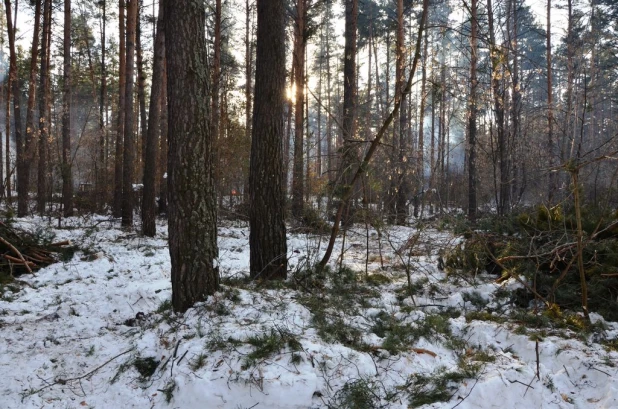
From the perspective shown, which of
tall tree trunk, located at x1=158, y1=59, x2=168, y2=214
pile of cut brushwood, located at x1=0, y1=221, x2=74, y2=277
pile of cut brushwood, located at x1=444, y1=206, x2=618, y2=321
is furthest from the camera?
tall tree trunk, located at x1=158, y1=59, x2=168, y2=214

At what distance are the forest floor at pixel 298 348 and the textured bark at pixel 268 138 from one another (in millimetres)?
588

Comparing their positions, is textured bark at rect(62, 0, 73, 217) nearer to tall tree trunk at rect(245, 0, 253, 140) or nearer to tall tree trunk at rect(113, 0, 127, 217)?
tall tree trunk at rect(113, 0, 127, 217)

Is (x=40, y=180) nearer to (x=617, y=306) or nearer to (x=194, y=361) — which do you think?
(x=194, y=361)

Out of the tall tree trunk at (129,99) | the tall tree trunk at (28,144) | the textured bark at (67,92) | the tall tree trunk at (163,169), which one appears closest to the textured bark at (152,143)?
the tall tree trunk at (129,99)

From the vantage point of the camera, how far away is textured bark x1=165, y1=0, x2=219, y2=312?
408 centimetres

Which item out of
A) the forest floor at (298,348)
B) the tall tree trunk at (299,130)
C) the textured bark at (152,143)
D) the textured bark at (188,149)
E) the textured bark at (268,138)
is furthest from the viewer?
the tall tree trunk at (299,130)

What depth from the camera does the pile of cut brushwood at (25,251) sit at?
5.93m

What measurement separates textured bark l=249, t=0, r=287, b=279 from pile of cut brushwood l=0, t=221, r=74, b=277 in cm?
360

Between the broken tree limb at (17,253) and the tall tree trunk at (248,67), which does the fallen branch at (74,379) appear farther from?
the tall tree trunk at (248,67)

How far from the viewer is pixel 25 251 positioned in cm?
642

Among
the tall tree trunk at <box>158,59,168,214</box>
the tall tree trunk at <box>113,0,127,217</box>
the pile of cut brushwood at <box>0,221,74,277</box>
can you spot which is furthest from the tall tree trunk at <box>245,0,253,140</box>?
the pile of cut brushwood at <box>0,221,74,277</box>

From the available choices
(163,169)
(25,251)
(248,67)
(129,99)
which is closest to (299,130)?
(129,99)

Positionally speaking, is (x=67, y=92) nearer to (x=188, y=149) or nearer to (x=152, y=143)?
(x=152, y=143)

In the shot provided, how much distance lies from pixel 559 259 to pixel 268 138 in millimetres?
3700
